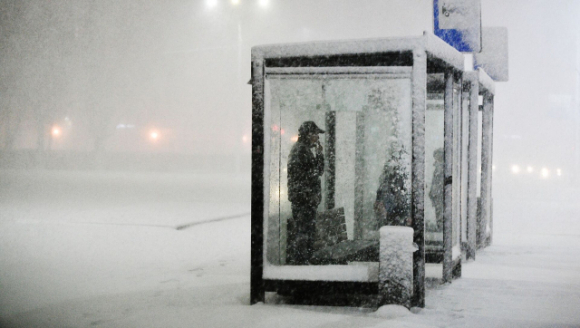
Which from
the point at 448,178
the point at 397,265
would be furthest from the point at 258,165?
the point at 448,178

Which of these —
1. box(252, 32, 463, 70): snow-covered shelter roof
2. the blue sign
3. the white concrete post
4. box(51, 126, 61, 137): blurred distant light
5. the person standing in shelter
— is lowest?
the white concrete post

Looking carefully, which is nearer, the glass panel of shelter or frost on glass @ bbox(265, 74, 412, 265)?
frost on glass @ bbox(265, 74, 412, 265)

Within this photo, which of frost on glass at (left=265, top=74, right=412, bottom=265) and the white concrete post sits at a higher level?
frost on glass at (left=265, top=74, right=412, bottom=265)

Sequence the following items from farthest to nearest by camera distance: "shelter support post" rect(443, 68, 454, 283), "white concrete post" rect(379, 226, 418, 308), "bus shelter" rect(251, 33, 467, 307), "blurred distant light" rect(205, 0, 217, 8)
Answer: "blurred distant light" rect(205, 0, 217, 8) → "shelter support post" rect(443, 68, 454, 283) → "bus shelter" rect(251, 33, 467, 307) → "white concrete post" rect(379, 226, 418, 308)

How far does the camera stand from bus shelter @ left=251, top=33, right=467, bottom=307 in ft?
15.8

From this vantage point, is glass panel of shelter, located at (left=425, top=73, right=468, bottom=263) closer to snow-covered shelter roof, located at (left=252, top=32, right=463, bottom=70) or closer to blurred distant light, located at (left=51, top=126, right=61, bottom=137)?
snow-covered shelter roof, located at (left=252, top=32, right=463, bottom=70)

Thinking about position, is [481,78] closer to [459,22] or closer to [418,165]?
[459,22]

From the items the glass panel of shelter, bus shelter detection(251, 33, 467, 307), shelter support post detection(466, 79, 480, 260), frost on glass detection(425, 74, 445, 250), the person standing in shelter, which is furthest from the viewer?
the person standing in shelter

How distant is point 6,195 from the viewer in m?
18.3

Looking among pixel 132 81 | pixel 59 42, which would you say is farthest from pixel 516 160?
pixel 59 42

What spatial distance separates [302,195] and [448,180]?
64.3 inches

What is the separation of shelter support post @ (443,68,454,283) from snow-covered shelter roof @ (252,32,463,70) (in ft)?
2.26

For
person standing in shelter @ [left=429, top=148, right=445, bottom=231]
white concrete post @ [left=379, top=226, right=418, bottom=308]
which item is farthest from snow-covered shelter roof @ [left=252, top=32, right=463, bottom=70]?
person standing in shelter @ [left=429, top=148, right=445, bottom=231]

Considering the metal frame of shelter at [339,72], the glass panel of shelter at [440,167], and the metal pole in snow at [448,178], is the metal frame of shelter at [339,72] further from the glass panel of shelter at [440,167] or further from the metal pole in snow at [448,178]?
the glass panel of shelter at [440,167]
